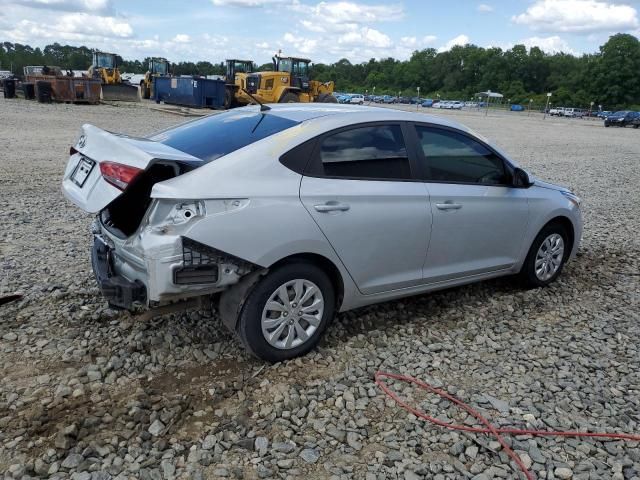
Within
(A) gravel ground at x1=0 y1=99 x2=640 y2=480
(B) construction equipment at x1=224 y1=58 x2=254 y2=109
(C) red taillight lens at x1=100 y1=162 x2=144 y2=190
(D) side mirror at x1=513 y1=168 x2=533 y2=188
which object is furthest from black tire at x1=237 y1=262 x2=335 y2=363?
(B) construction equipment at x1=224 y1=58 x2=254 y2=109

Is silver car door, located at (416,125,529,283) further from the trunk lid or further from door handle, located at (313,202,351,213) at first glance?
the trunk lid

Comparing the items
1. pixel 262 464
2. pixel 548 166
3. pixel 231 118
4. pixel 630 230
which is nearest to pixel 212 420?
pixel 262 464

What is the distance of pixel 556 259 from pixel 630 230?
11.7 feet

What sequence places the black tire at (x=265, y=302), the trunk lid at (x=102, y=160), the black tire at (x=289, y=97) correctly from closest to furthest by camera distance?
1. the trunk lid at (x=102, y=160)
2. the black tire at (x=265, y=302)
3. the black tire at (x=289, y=97)

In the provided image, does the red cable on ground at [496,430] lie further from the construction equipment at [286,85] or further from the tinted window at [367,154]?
the construction equipment at [286,85]

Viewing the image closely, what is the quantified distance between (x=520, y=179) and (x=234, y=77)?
100 ft

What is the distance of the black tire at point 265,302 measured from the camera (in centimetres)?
351

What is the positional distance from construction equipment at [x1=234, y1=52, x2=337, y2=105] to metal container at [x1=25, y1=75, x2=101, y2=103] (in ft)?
24.4

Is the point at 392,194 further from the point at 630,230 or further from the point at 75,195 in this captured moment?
the point at 630,230

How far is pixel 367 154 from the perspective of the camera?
4.02m

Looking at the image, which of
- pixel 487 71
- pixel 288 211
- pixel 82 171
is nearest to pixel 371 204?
pixel 288 211

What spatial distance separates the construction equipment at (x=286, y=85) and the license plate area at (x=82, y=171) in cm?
2340

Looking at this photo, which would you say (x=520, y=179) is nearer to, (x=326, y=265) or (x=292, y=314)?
(x=326, y=265)

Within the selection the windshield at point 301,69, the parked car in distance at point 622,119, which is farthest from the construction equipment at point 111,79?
the parked car in distance at point 622,119
